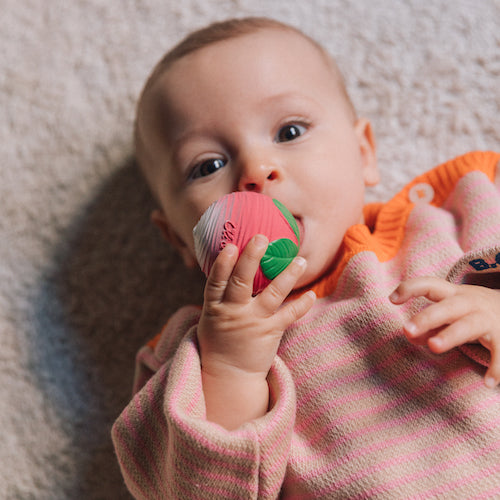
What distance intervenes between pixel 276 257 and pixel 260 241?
0.05 m

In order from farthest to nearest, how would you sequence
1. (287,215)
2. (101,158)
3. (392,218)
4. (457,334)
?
(101,158) → (392,218) → (287,215) → (457,334)

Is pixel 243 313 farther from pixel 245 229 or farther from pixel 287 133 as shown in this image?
pixel 287 133

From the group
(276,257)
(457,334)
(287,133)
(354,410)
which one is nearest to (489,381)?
(457,334)

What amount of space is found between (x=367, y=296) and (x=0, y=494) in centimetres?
92

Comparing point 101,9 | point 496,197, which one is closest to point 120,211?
point 101,9

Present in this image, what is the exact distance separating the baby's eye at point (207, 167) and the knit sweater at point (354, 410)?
0.27 meters

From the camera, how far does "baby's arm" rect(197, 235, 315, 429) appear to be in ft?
2.56

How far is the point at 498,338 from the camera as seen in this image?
76 cm

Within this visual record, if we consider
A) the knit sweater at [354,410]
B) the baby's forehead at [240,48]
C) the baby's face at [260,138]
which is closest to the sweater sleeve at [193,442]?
the knit sweater at [354,410]

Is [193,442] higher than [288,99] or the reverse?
the reverse

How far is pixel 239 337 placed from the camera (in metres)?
0.79

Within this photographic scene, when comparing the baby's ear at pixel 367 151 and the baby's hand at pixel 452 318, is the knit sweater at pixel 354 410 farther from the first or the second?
the baby's ear at pixel 367 151

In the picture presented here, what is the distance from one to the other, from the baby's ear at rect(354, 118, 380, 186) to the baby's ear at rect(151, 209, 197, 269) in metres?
0.40

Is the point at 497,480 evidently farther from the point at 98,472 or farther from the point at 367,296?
the point at 98,472
